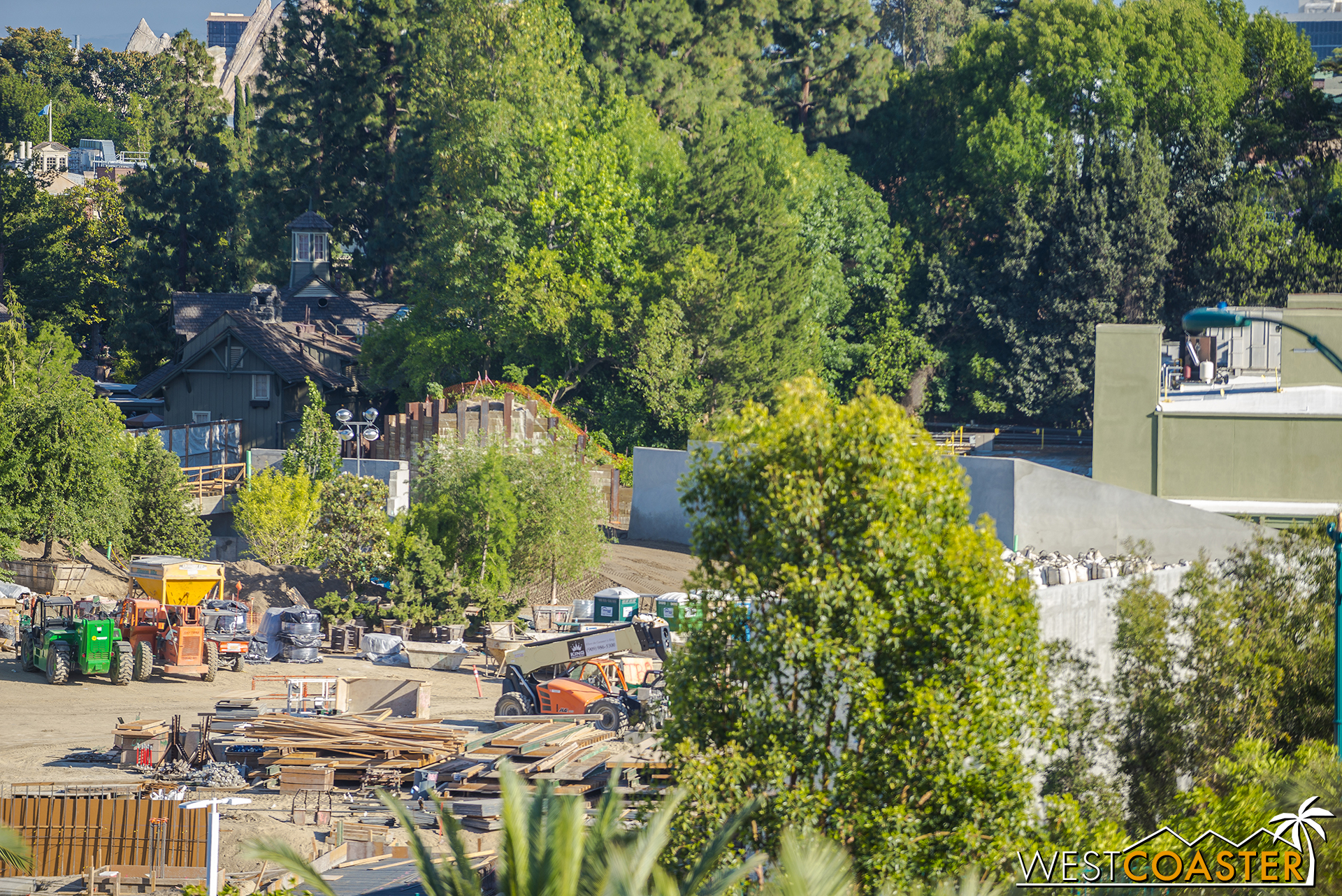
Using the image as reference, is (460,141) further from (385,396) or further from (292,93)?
(292,93)

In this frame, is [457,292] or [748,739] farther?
[457,292]

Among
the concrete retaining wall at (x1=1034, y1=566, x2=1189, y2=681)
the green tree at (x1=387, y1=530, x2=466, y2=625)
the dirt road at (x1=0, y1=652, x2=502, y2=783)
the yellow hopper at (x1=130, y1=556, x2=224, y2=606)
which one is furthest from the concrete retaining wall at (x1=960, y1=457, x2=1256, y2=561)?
the yellow hopper at (x1=130, y1=556, x2=224, y2=606)

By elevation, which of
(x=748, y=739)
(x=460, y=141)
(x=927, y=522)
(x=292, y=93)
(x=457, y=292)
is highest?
(x=292, y=93)

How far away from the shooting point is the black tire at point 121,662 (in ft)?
111

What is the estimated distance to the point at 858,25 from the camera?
8556cm

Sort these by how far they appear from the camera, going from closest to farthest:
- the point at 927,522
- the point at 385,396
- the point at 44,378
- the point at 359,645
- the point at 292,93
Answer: the point at 927,522
the point at 359,645
the point at 44,378
the point at 385,396
the point at 292,93

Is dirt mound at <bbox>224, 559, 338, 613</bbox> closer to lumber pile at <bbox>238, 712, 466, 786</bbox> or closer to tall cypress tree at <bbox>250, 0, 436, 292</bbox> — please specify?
lumber pile at <bbox>238, 712, 466, 786</bbox>

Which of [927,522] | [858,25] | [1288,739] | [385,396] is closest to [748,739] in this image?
[927,522]

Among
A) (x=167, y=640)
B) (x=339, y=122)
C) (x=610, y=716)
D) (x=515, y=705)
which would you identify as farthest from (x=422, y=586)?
(x=339, y=122)

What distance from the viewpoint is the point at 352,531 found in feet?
139

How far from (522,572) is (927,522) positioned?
106 feet

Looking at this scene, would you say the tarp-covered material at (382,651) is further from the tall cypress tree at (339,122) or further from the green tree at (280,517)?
the tall cypress tree at (339,122)

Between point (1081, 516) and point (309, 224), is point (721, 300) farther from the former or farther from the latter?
point (1081, 516)

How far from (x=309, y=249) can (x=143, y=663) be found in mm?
46120
